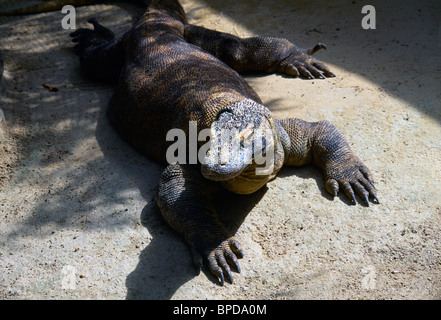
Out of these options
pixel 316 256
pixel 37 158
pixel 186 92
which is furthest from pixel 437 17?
pixel 37 158

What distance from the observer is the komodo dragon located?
3113mm

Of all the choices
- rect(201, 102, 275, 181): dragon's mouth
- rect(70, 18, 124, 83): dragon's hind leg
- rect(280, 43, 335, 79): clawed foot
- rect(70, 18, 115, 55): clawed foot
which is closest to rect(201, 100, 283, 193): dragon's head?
rect(201, 102, 275, 181): dragon's mouth

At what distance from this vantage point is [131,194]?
375cm

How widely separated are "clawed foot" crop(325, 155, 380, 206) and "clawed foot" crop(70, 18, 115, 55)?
11.2ft

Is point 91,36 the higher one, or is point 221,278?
point 91,36

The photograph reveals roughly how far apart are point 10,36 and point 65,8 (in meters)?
0.97

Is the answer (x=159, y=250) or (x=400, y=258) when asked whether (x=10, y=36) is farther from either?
(x=400, y=258)

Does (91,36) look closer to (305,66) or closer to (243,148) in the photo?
(305,66)

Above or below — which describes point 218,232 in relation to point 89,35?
below

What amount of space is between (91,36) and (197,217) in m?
3.39

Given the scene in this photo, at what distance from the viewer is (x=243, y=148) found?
9.58 feet

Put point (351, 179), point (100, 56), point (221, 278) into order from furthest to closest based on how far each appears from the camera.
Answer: point (100, 56), point (351, 179), point (221, 278)

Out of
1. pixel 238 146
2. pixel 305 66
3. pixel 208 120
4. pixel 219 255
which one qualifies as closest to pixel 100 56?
pixel 305 66

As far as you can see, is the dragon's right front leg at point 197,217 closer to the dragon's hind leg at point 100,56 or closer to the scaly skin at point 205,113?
the scaly skin at point 205,113
